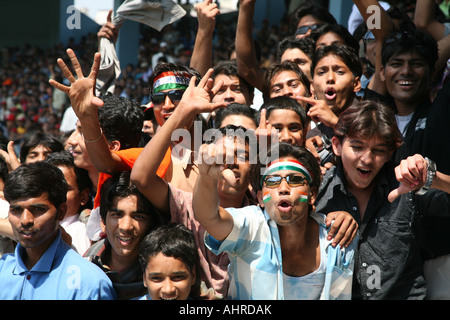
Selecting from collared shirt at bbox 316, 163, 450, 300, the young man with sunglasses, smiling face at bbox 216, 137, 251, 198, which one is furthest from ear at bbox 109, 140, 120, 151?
collared shirt at bbox 316, 163, 450, 300

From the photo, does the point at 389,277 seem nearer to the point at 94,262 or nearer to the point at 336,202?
the point at 336,202

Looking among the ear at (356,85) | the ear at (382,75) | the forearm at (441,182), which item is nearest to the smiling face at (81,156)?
the ear at (356,85)

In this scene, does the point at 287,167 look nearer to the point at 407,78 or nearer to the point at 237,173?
the point at 237,173

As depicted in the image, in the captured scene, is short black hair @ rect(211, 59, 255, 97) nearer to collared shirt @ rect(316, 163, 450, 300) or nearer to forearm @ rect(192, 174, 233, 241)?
collared shirt @ rect(316, 163, 450, 300)

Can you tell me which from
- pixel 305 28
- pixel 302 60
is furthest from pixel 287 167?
pixel 305 28

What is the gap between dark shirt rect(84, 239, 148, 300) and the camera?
289cm

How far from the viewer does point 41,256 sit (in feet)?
9.48

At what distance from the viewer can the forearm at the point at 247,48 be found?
406cm

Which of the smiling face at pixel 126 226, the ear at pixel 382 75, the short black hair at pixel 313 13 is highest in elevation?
the short black hair at pixel 313 13

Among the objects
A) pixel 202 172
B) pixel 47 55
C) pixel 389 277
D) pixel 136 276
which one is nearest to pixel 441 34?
pixel 389 277

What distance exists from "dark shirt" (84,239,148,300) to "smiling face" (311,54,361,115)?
1660 mm

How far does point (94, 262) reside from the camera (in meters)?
3.01

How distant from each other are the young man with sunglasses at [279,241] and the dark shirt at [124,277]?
0.50 m

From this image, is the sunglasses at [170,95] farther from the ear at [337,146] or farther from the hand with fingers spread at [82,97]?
the ear at [337,146]
